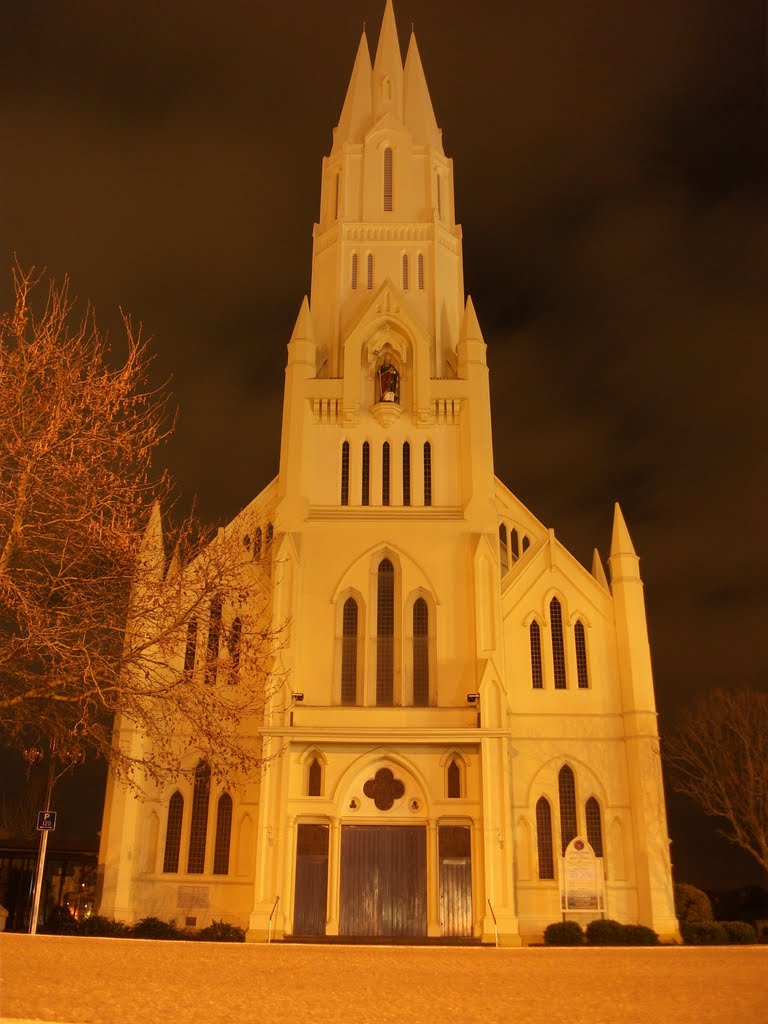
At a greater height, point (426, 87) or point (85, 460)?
point (426, 87)

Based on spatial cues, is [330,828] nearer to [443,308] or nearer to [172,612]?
[172,612]

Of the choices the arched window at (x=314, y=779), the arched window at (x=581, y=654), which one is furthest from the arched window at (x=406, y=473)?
the arched window at (x=314, y=779)

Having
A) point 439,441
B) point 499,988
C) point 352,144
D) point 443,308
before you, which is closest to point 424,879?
point 439,441

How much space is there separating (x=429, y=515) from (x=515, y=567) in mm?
3946

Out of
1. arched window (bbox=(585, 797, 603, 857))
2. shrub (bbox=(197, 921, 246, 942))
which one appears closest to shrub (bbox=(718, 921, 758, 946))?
arched window (bbox=(585, 797, 603, 857))

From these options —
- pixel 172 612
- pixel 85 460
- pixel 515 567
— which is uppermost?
pixel 515 567

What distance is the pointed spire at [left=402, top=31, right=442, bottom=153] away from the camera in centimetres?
4469

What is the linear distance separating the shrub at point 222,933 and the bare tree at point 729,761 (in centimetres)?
1878

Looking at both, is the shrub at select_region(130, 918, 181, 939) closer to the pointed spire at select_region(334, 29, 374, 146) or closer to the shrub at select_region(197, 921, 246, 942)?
the shrub at select_region(197, 921, 246, 942)

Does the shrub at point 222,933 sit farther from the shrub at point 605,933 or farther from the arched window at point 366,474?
the arched window at point 366,474

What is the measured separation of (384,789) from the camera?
30094mm

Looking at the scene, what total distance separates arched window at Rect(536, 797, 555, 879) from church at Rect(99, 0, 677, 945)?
0.07 meters

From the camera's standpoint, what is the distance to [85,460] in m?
15.0

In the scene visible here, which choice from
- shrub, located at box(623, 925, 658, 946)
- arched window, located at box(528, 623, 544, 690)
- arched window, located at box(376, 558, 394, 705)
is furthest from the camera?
arched window, located at box(528, 623, 544, 690)
